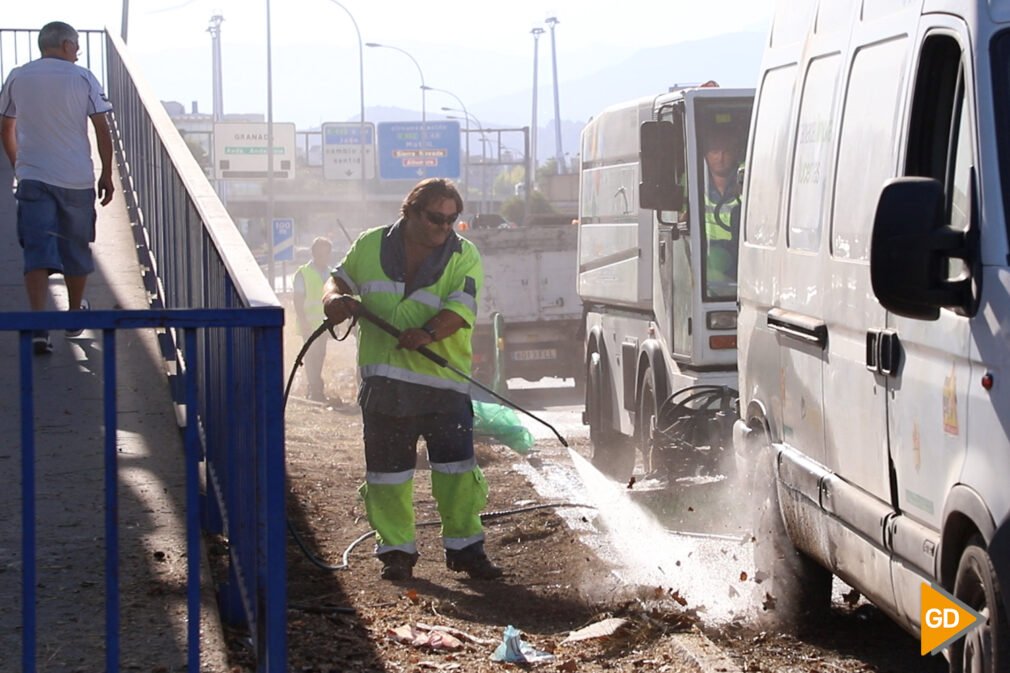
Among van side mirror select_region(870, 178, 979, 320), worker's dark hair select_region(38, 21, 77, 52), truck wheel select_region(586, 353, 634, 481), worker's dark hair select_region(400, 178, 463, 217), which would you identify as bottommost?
truck wheel select_region(586, 353, 634, 481)

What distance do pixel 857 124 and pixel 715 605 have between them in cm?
243

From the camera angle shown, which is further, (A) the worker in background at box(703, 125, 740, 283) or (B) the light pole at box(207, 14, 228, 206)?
(B) the light pole at box(207, 14, 228, 206)

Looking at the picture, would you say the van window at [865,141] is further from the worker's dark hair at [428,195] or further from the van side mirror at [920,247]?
the worker's dark hair at [428,195]

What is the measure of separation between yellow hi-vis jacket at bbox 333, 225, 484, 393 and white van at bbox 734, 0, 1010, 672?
137cm


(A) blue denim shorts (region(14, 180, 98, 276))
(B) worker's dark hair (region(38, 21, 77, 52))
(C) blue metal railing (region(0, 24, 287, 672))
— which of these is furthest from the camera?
(B) worker's dark hair (region(38, 21, 77, 52))

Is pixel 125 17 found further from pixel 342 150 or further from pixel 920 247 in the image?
pixel 342 150

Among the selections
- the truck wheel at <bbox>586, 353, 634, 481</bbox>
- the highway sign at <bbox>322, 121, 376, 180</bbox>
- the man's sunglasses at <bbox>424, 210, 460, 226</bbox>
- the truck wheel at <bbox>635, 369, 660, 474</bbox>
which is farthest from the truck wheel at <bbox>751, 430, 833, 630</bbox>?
the highway sign at <bbox>322, 121, 376, 180</bbox>

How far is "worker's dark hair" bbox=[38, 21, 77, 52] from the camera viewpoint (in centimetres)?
878

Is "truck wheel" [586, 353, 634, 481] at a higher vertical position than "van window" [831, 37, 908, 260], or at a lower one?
lower

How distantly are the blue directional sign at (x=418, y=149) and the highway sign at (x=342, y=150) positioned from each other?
966 millimetres

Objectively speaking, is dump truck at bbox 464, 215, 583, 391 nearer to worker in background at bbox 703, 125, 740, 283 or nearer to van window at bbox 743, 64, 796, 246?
worker in background at bbox 703, 125, 740, 283

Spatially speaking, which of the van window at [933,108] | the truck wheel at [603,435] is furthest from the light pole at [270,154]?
the van window at [933,108]

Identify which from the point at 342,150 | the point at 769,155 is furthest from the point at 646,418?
the point at 342,150

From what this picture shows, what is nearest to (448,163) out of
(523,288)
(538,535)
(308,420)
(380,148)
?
(380,148)
